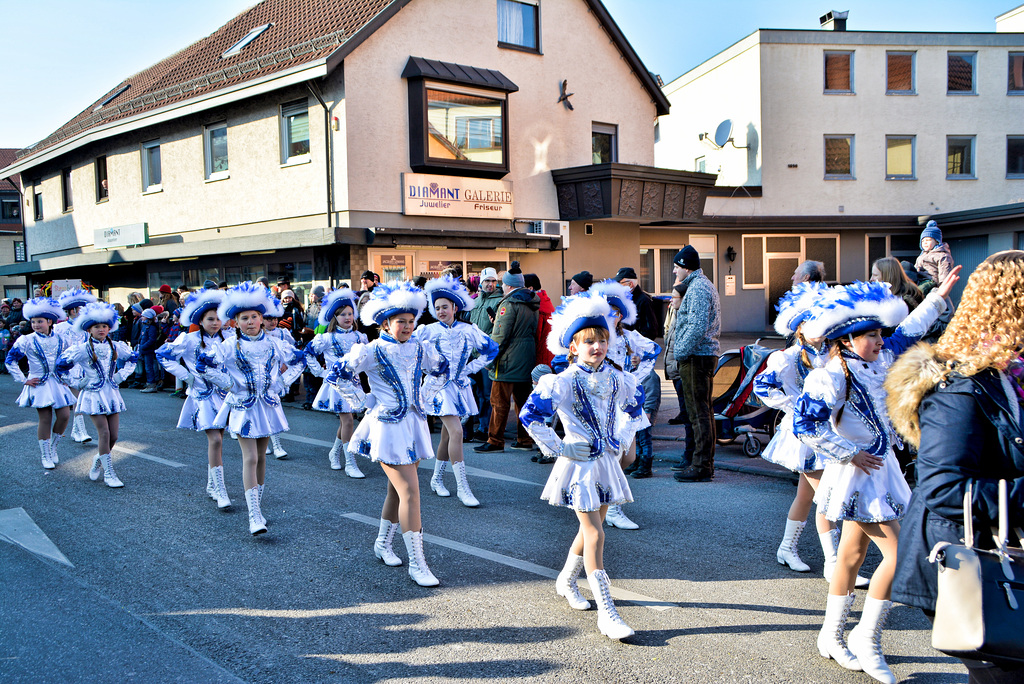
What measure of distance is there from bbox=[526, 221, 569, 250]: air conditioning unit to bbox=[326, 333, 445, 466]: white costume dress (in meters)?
15.5

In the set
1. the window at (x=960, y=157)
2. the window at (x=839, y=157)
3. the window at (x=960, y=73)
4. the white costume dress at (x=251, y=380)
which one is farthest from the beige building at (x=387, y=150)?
the window at (x=960, y=73)

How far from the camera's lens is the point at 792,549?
18.0 feet

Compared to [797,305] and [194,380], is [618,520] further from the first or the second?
[194,380]

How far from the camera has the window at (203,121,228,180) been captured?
68.4 feet

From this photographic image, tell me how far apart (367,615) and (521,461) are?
464 centimetres

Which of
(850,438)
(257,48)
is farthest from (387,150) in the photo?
(850,438)

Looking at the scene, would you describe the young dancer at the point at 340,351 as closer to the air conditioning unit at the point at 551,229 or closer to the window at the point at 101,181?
the air conditioning unit at the point at 551,229

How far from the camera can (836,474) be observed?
4105 millimetres

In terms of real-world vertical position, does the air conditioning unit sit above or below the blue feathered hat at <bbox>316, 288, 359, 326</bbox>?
above

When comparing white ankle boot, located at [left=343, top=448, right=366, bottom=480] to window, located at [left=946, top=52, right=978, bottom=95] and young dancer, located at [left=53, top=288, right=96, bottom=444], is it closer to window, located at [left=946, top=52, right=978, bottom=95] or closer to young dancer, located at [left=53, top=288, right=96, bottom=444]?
young dancer, located at [left=53, top=288, right=96, bottom=444]

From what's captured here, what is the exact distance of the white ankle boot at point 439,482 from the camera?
25.4 feet

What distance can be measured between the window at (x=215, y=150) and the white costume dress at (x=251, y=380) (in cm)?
1524

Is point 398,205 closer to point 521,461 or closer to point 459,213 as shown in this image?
point 459,213

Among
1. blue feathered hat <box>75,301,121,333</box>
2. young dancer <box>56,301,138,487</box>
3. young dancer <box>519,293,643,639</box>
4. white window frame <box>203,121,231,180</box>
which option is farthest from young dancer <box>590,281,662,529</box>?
white window frame <box>203,121,231,180</box>
